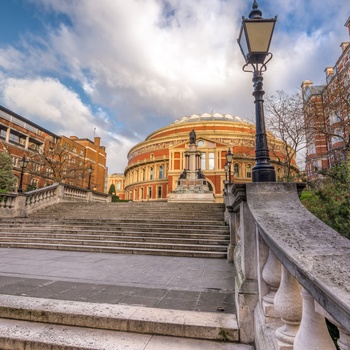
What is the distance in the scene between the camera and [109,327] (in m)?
2.80

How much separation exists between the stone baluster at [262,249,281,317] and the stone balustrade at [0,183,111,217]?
15627mm

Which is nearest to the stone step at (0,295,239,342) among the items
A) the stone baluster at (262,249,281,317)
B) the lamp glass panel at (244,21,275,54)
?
the stone baluster at (262,249,281,317)

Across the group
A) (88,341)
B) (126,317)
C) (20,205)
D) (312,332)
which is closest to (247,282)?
(312,332)

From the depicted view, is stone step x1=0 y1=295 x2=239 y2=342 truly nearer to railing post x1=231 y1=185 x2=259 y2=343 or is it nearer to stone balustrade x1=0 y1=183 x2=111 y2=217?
railing post x1=231 y1=185 x2=259 y2=343

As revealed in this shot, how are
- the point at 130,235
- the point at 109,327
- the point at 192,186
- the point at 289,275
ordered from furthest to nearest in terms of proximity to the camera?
the point at 192,186, the point at 130,235, the point at 109,327, the point at 289,275

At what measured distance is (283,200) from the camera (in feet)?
8.67

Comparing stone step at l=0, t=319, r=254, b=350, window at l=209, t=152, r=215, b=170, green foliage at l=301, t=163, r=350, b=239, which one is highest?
window at l=209, t=152, r=215, b=170

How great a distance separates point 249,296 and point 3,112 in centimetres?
5326

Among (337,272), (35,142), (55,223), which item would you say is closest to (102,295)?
(337,272)

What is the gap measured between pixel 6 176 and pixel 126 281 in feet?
105

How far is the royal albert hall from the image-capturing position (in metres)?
46.6

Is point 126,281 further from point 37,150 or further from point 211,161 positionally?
point 37,150

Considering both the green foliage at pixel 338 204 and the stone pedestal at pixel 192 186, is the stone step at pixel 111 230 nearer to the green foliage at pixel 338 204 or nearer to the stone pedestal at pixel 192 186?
the green foliage at pixel 338 204

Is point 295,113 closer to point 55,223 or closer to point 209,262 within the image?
point 209,262
